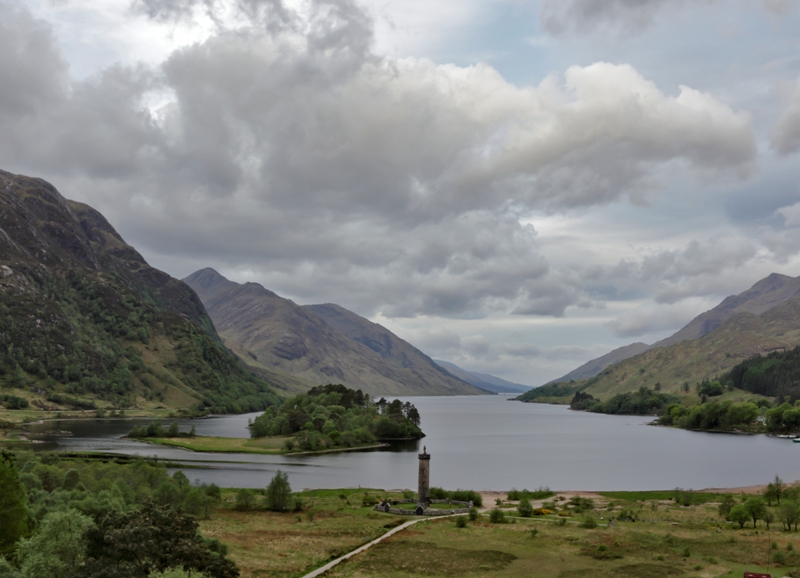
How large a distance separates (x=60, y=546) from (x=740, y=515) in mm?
77912

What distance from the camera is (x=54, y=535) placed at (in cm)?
4097

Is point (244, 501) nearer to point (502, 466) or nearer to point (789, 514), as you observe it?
point (789, 514)

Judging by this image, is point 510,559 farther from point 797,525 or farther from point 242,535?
point 797,525

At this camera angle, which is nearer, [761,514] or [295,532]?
[295,532]

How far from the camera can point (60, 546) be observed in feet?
134

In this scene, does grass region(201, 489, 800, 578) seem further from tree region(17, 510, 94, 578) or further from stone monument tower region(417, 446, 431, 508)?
tree region(17, 510, 94, 578)

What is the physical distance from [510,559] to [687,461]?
122773mm

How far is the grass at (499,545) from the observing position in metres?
58.2

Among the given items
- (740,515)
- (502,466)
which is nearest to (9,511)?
(740,515)

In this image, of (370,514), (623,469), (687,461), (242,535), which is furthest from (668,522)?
(687,461)

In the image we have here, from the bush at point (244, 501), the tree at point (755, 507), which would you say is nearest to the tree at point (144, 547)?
the bush at point (244, 501)

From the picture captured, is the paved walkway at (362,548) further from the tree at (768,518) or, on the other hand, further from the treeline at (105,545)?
the tree at (768,518)

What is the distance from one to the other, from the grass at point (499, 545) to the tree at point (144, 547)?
1428 centimetres

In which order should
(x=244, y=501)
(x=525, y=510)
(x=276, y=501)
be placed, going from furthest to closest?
1. (x=244, y=501)
2. (x=276, y=501)
3. (x=525, y=510)
